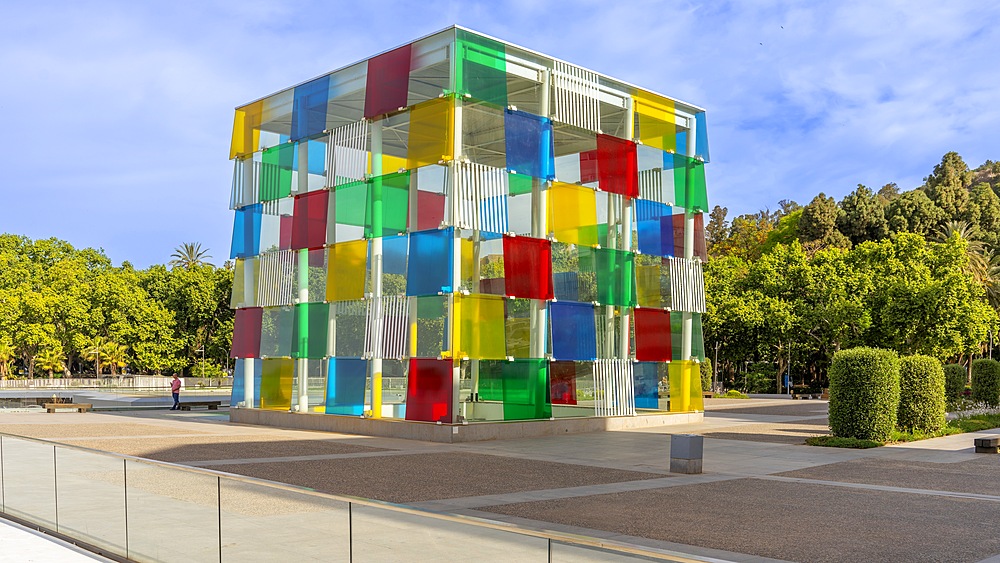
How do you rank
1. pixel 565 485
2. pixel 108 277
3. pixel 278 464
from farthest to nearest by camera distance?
pixel 108 277 < pixel 278 464 < pixel 565 485

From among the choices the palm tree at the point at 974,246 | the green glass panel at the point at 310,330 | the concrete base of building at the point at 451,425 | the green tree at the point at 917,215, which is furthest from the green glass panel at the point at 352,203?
the green tree at the point at 917,215

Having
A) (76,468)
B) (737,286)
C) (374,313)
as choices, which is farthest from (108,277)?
(76,468)

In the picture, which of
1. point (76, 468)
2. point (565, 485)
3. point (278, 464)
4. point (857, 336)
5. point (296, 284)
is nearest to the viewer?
point (76, 468)

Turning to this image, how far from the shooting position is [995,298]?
211 ft

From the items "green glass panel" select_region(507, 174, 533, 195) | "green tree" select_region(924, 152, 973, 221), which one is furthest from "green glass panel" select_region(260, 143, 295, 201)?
"green tree" select_region(924, 152, 973, 221)

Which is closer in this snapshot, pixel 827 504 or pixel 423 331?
pixel 827 504

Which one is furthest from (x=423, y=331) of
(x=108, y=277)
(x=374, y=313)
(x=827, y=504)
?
(x=108, y=277)

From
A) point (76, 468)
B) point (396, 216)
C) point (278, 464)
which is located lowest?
point (278, 464)

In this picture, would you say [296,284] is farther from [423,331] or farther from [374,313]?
[423,331]

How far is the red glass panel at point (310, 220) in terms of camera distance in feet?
93.2

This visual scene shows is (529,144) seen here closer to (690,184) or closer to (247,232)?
(690,184)

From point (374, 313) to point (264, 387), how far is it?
659 cm

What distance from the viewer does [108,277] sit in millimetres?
79750

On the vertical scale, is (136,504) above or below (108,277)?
below
